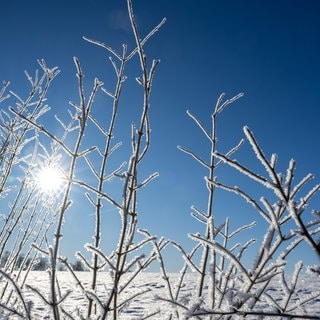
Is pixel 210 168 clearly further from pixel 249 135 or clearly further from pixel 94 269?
pixel 249 135

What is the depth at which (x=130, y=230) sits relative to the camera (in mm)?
1344

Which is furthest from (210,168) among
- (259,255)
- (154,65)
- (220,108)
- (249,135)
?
(249,135)

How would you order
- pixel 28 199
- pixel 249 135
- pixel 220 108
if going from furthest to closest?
pixel 28 199
pixel 220 108
pixel 249 135

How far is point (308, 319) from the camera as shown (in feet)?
2.63

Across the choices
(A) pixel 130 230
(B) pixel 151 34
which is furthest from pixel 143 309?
(B) pixel 151 34

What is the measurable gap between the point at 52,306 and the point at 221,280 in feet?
3.29

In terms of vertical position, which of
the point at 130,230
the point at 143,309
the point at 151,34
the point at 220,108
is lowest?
the point at 130,230

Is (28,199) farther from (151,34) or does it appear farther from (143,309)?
(143,309)

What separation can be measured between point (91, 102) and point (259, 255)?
0.94 meters

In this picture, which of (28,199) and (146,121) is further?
(28,199)

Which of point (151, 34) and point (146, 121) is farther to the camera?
point (151, 34)

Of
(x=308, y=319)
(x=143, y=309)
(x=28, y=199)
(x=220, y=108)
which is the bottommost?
(x=308, y=319)

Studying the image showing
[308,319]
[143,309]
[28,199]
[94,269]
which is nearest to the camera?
[308,319]

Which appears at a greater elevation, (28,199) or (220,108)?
(220,108)
